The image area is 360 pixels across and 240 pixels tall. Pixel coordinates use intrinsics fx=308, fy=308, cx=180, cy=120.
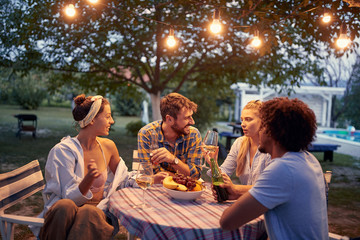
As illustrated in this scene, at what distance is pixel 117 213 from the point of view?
6.35 feet

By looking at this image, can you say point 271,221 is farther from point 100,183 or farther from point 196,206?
point 100,183

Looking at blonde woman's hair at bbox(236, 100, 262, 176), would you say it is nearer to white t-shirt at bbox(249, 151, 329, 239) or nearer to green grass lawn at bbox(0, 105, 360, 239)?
white t-shirt at bbox(249, 151, 329, 239)

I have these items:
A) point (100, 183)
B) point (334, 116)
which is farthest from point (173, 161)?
point (334, 116)

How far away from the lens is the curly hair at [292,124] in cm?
165

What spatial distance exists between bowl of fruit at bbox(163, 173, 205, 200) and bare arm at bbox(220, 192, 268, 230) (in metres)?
0.49

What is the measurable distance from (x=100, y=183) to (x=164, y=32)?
22.9 feet

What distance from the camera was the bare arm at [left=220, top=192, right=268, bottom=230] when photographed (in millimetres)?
1560

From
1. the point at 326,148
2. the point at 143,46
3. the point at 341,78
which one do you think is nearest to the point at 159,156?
the point at 143,46

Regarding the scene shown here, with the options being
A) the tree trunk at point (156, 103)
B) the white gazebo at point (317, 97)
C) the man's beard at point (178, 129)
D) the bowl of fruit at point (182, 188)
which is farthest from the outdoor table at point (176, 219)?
the white gazebo at point (317, 97)

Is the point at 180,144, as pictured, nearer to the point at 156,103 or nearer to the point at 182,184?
the point at 182,184

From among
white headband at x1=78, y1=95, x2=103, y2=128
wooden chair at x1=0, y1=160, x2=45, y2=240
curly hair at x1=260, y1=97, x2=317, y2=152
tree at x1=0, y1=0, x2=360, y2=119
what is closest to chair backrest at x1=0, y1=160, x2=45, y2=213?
wooden chair at x1=0, y1=160, x2=45, y2=240

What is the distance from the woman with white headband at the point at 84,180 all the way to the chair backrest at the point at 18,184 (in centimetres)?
18

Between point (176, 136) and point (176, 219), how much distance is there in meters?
1.47

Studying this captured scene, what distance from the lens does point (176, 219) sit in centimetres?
179
